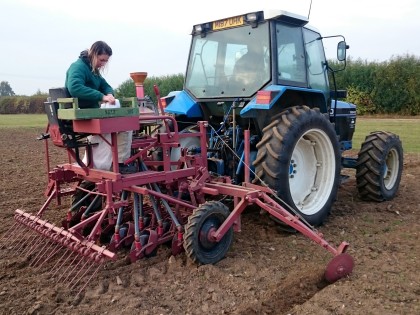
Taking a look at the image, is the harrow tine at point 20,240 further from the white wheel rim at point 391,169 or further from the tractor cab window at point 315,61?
the white wheel rim at point 391,169

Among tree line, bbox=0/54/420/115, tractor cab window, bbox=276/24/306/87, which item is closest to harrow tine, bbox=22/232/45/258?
tractor cab window, bbox=276/24/306/87

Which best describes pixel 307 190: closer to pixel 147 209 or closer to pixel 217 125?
pixel 217 125

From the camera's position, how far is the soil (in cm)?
295

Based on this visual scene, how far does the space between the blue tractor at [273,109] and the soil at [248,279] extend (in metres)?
0.50

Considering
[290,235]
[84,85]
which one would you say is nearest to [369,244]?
[290,235]

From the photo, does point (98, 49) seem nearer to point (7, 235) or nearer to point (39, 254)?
point (39, 254)

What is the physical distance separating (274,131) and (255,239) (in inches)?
41.9

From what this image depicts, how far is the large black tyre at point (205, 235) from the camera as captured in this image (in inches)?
139

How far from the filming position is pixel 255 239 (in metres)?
4.32

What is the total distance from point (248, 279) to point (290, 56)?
2.66 meters

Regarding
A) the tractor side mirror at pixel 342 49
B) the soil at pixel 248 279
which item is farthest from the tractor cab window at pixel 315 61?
the soil at pixel 248 279

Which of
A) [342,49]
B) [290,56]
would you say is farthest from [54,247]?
[342,49]

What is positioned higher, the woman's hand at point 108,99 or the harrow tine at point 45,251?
the woman's hand at point 108,99

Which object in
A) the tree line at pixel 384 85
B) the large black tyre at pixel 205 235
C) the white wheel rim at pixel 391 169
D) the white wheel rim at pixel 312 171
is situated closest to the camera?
the large black tyre at pixel 205 235
